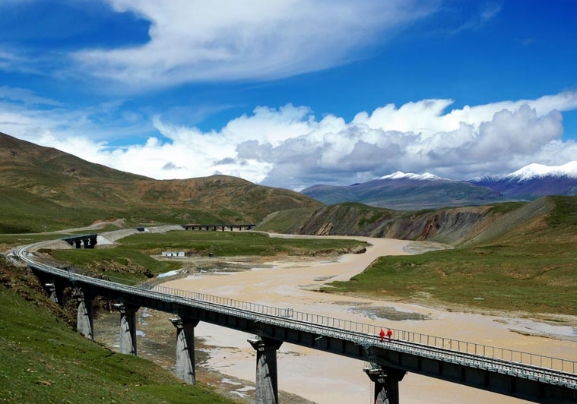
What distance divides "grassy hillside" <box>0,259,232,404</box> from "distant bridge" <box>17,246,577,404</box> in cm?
591

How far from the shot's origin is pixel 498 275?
120m

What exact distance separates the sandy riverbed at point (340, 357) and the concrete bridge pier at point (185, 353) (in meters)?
5.89

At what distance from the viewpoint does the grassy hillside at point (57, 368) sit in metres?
28.9

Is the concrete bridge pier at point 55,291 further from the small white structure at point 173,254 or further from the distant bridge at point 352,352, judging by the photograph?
the small white structure at point 173,254

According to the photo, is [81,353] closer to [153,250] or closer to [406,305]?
[406,305]

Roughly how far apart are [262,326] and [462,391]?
21.9 meters

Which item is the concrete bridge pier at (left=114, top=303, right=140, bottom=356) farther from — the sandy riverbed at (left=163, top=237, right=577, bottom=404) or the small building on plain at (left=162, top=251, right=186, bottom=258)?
the small building on plain at (left=162, top=251, right=186, bottom=258)

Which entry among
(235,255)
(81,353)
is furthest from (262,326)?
(235,255)

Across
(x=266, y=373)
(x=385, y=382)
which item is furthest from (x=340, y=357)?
(x=385, y=382)

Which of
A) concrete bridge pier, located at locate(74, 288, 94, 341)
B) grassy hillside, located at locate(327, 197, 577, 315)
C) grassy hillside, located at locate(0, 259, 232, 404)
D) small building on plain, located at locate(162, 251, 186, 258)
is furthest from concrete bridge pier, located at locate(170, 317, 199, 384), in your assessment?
small building on plain, located at locate(162, 251, 186, 258)

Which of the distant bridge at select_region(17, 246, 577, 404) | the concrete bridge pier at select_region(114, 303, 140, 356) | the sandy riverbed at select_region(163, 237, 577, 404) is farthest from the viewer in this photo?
the concrete bridge pier at select_region(114, 303, 140, 356)

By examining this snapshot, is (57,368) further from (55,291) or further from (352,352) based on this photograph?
(55,291)

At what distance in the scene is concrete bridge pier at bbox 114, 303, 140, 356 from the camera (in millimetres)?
66500

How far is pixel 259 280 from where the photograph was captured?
132500mm
